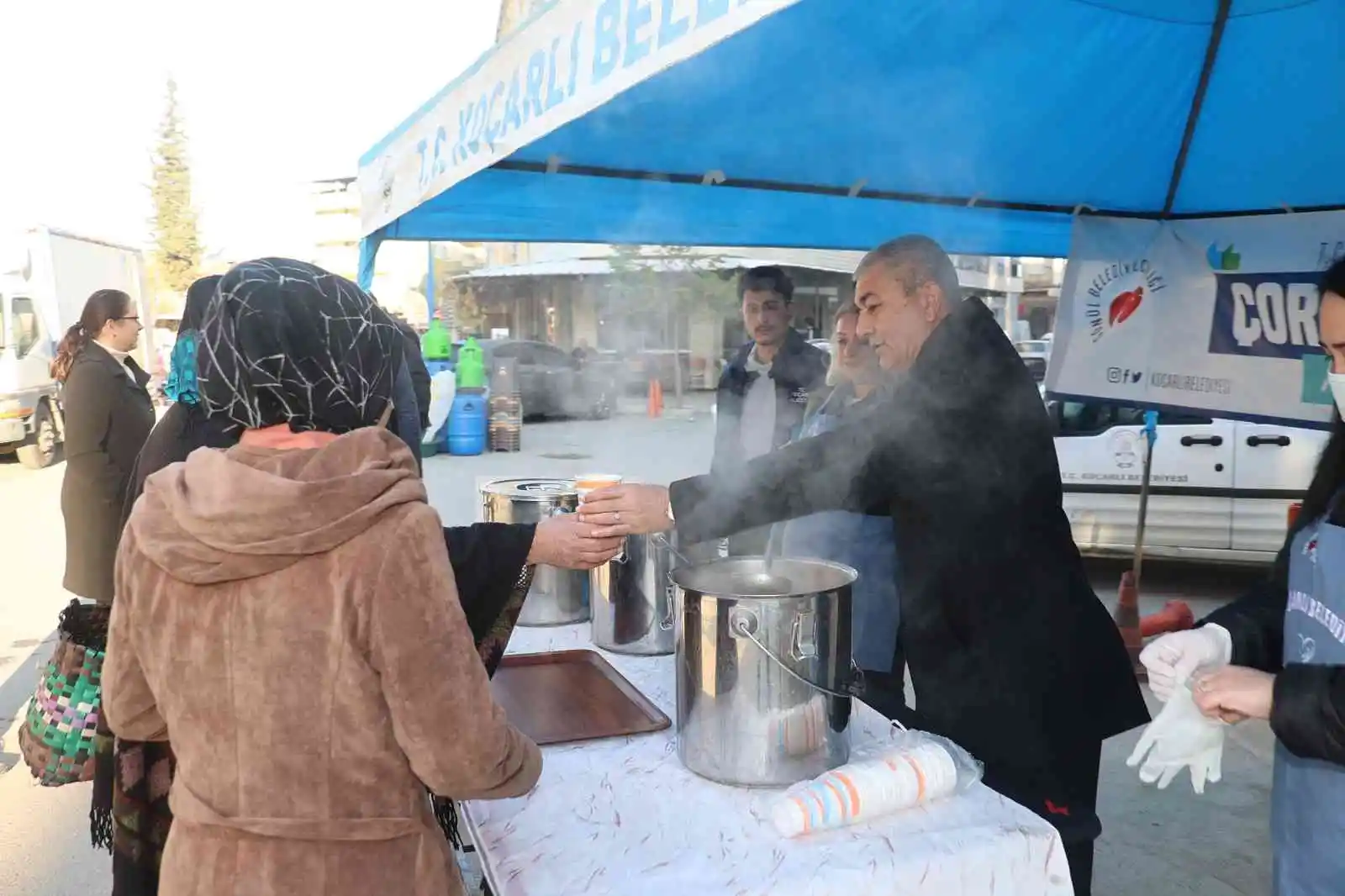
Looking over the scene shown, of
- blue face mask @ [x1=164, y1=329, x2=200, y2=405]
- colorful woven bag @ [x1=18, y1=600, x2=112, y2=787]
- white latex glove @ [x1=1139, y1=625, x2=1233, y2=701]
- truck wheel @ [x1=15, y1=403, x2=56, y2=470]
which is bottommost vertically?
truck wheel @ [x1=15, y1=403, x2=56, y2=470]

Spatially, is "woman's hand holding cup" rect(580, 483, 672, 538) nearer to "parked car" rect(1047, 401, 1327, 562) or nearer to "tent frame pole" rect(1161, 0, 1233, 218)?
"tent frame pole" rect(1161, 0, 1233, 218)

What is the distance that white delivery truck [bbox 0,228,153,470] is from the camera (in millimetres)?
10898

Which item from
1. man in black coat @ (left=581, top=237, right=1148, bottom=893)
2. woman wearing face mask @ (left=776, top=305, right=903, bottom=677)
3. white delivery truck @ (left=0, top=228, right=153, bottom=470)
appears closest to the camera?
man in black coat @ (left=581, top=237, right=1148, bottom=893)

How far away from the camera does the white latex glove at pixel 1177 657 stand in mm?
1570

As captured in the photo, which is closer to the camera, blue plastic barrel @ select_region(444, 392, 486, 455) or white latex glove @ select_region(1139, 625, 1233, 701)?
white latex glove @ select_region(1139, 625, 1233, 701)

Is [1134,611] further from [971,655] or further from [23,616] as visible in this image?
[23,616]

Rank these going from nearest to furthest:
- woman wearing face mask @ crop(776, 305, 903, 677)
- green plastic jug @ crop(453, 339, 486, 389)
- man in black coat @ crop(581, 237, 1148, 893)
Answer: man in black coat @ crop(581, 237, 1148, 893) < woman wearing face mask @ crop(776, 305, 903, 677) < green plastic jug @ crop(453, 339, 486, 389)

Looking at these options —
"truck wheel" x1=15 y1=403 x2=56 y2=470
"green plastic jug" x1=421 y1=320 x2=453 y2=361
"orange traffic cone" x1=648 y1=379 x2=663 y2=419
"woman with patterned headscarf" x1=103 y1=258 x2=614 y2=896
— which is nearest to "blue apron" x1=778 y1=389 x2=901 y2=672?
"woman with patterned headscarf" x1=103 y1=258 x2=614 y2=896

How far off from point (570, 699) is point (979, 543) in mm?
886

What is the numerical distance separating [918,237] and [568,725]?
1.36 metres

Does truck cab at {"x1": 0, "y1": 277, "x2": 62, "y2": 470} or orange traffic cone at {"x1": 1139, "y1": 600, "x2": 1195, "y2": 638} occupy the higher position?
truck cab at {"x1": 0, "y1": 277, "x2": 62, "y2": 470}

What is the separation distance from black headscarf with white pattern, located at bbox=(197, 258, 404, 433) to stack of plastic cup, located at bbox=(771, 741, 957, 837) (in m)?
0.83

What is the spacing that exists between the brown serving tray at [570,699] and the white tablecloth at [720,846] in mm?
155

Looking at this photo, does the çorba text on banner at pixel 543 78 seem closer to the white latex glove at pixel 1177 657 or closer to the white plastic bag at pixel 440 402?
the white latex glove at pixel 1177 657
